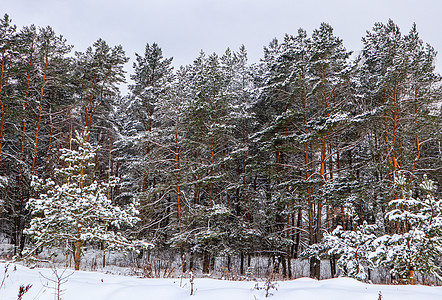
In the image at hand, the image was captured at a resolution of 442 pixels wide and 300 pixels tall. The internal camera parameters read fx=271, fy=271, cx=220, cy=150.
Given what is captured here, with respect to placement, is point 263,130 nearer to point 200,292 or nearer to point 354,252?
point 354,252

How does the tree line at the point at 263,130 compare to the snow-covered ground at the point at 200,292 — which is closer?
the snow-covered ground at the point at 200,292

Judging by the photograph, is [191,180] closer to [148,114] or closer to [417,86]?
[148,114]

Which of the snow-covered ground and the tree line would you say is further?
the tree line

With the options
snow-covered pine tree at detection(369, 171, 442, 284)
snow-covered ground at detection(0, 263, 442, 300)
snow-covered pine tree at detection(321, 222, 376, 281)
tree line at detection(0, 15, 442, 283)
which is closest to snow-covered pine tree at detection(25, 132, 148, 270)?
tree line at detection(0, 15, 442, 283)

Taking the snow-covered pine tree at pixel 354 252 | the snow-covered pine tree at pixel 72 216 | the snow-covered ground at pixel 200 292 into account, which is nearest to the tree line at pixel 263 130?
the snow-covered pine tree at pixel 72 216

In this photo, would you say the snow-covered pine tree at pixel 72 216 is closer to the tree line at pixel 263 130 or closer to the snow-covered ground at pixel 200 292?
the tree line at pixel 263 130

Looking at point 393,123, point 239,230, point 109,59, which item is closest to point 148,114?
point 109,59

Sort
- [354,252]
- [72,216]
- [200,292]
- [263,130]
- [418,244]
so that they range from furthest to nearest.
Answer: [263,130] < [72,216] < [354,252] < [418,244] < [200,292]

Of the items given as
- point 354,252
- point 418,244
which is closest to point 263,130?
point 354,252

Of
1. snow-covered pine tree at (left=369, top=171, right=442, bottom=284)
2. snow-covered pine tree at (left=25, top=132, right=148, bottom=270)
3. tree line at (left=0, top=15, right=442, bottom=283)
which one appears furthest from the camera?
tree line at (left=0, top=15, right=442, bottom=283)

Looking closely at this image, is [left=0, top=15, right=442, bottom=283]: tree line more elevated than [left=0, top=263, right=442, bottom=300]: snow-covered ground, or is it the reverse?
[left=0, top=15, right=442, bottom=283]: tree line

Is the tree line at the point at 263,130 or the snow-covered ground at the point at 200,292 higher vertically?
the tree line at the point at 263,130

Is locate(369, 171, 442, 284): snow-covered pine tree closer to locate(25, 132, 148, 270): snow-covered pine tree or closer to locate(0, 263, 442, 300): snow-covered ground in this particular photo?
locate(0, 263, 442, 300): snow-covered ground

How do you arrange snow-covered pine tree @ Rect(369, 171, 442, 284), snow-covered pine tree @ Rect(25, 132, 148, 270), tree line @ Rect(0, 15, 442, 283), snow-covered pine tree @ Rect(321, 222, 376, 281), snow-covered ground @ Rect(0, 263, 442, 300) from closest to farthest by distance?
snow-covered ground @ Rect(0, 263, 442, 300) < snow-covered pine tree @ Rect(369, 171, 442, 284) < snow-covered pine tree @ Rect(321, 222, 376, 281) < snow-covered pine tree @ Rect(25, 132, 148, 270) < tree line @ Rect(0, 15, 442, 283)
